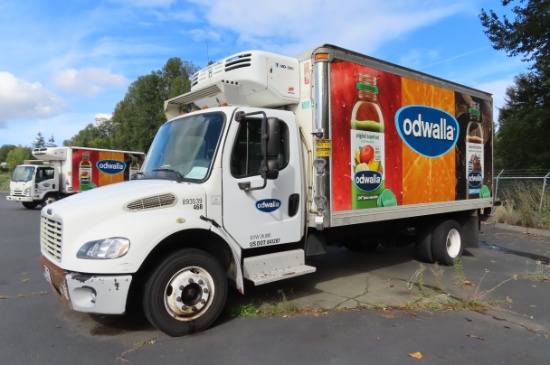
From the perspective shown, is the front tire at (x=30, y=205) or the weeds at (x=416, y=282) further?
the front tire at (x=30, y=205)

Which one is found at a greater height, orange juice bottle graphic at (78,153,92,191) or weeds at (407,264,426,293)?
orange juice bottle graphic at (78,153,92,191)

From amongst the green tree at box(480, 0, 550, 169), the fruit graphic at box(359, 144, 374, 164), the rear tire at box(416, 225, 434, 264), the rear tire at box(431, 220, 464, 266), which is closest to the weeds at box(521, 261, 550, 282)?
the rear tire at box(431, 220, 464, 266)

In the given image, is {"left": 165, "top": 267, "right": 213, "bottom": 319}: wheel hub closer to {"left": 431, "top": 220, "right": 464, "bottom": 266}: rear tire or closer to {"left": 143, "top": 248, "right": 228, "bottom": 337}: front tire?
{"left": 143, "top": 248, "right": 228, "bottom": 337}: front tire

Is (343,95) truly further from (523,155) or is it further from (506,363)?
(523,155)

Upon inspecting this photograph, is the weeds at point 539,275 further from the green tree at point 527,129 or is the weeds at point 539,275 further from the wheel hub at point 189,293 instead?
the green tree at point 527,129

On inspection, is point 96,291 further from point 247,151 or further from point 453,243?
point 453,243

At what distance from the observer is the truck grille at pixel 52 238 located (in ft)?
13.2

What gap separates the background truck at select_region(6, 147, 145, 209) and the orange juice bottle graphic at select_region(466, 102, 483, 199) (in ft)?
55.3

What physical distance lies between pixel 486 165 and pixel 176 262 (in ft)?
22.6

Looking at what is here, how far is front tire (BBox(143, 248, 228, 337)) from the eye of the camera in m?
4.02

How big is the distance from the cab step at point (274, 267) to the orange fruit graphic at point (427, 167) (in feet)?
7.24

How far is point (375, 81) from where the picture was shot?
19.3 ft

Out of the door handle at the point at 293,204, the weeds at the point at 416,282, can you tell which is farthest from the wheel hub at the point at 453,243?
the door handle at the point at 293,204

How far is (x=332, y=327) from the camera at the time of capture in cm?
449
